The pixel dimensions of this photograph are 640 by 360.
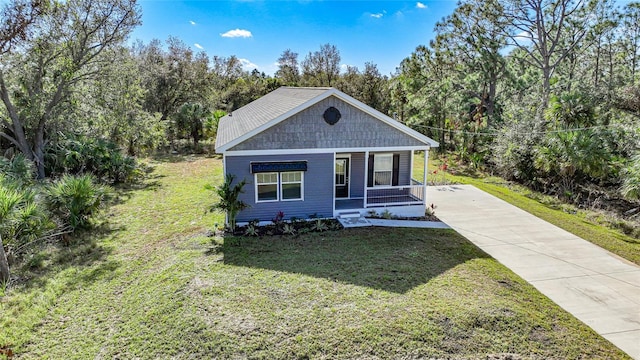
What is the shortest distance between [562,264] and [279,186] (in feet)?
29.8

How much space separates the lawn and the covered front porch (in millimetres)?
2333

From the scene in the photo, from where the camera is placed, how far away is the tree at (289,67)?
154ft

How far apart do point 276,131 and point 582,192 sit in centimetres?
1619

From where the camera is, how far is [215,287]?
8.42m

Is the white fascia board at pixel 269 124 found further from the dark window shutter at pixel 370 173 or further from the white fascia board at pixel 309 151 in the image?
the dark window shutter at pixel 370 173

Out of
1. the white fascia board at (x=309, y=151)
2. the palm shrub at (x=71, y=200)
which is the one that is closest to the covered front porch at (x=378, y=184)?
the white fascia board at (x=309, y=151)

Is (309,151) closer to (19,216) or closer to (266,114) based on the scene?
(266,114)

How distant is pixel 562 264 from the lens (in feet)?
33.2

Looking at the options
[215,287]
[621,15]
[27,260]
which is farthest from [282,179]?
[621,15]

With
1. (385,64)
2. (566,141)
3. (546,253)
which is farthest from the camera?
(385,64)

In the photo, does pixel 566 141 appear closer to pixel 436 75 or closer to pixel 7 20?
pixel 436 75

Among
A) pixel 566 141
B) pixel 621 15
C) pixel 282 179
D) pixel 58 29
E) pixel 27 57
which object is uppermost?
pixel 621 15

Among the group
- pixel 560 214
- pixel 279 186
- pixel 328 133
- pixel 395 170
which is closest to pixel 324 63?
pixel 395 170

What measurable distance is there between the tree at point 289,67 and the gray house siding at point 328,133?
35194 millimetres
